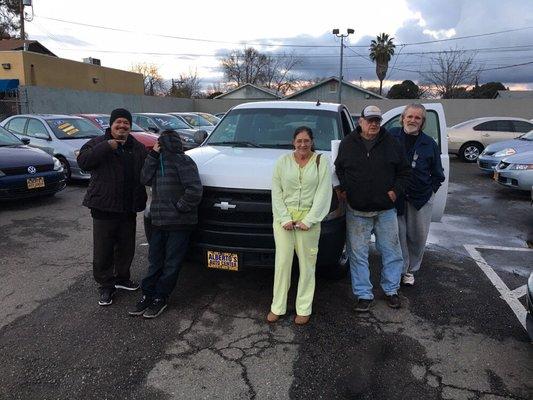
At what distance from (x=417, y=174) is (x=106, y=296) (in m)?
3.04

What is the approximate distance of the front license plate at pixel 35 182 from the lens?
7.50 metres

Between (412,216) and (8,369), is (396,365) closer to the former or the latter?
(412,216)

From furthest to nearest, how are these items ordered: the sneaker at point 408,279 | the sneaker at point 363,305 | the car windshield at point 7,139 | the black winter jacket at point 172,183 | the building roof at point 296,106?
the car windshield at point 7,139 < the building roof at point 296,106 < the sneaker at point 408,279 < the sneaker at point 363,305 < the black winter jacket at point 172,183

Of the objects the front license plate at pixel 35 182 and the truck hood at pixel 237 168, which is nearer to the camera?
the truck hood at pixel 237 168

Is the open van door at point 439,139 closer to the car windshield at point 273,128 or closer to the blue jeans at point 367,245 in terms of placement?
the car windshield at point 273,128

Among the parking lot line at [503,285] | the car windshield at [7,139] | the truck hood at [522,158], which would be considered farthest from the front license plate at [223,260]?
the truck hood at [522,158]

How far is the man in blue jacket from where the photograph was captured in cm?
407

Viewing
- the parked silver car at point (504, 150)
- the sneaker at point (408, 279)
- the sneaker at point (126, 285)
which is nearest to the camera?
the sneaker at point (126, 285)

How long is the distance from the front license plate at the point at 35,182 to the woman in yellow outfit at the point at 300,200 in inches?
221

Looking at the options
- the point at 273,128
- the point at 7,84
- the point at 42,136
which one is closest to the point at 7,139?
the point at 42,136

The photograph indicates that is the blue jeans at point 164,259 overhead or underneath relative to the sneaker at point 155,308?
overhead

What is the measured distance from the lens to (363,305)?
13.0 feet

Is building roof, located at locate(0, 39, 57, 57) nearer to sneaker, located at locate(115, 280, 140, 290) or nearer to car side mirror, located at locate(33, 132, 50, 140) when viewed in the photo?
car side mirror, located at locate(33, 132, 50, 140)

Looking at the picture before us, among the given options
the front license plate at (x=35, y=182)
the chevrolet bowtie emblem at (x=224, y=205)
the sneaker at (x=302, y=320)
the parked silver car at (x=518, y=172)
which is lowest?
the sneaker at (x=302, y=320)
